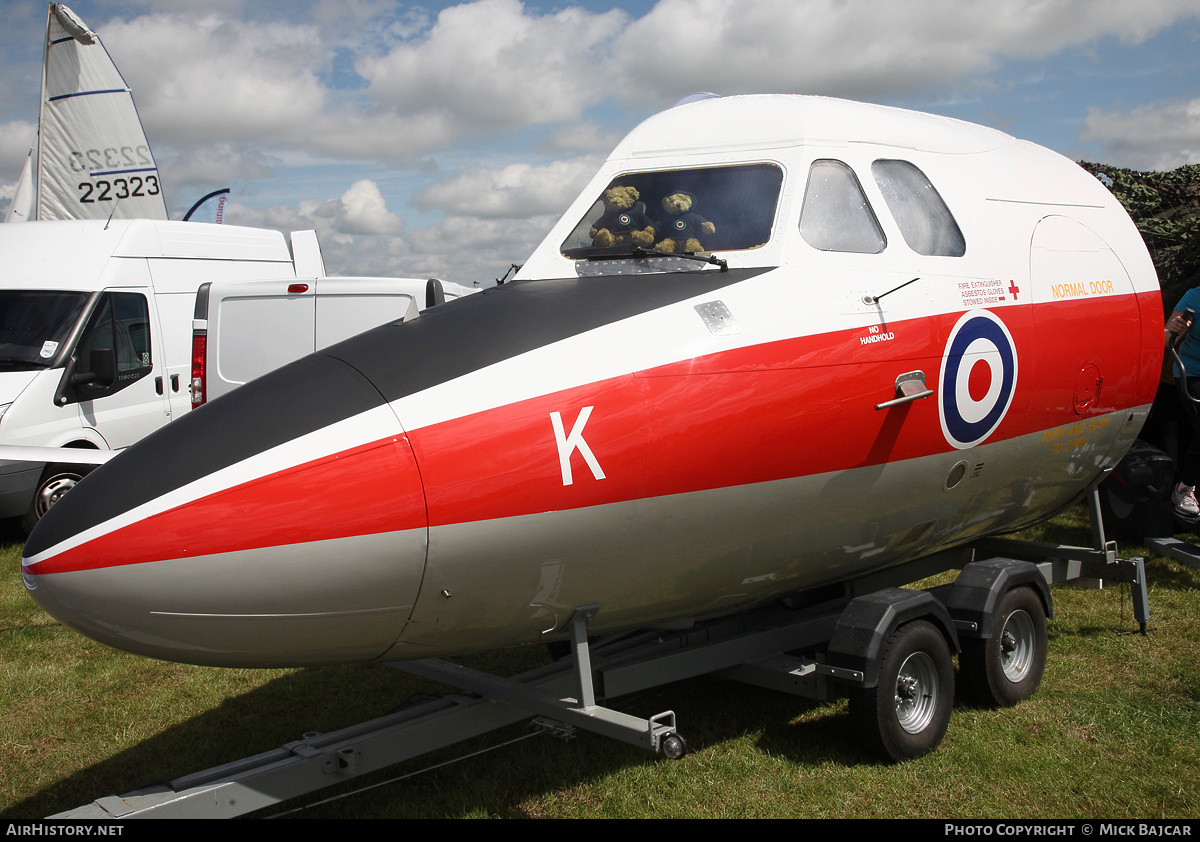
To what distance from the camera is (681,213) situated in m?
4.73

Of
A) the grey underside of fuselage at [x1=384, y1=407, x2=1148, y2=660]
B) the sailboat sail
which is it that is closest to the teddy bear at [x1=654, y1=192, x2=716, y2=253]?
the grey underside of fuselage at [x1=384, y1=407, x2=1148, y2=660]

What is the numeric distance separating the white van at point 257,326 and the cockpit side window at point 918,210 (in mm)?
5446

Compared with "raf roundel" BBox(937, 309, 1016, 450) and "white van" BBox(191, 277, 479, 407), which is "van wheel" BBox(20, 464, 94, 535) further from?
"raf roundel" BBox(937, 309, 1016, 450)

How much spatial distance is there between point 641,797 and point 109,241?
944cm

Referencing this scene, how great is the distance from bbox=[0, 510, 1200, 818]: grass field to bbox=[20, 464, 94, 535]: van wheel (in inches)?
143

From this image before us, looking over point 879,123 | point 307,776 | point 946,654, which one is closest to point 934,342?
point 879,123

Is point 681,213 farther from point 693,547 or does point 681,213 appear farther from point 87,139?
point 87,139

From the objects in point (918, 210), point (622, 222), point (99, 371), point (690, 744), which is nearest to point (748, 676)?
point (690, 744)

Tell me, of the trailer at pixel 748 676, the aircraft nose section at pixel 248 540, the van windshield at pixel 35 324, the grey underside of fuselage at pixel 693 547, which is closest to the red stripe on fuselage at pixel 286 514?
the aircraft nose section at pixel 248 540

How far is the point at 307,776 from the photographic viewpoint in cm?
379

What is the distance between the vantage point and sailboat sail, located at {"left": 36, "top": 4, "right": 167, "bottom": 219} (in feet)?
51.3

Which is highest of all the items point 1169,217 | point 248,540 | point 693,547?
point 1169,217

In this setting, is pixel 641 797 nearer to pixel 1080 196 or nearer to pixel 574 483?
pixel 574 483

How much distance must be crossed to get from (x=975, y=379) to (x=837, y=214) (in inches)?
43.3
